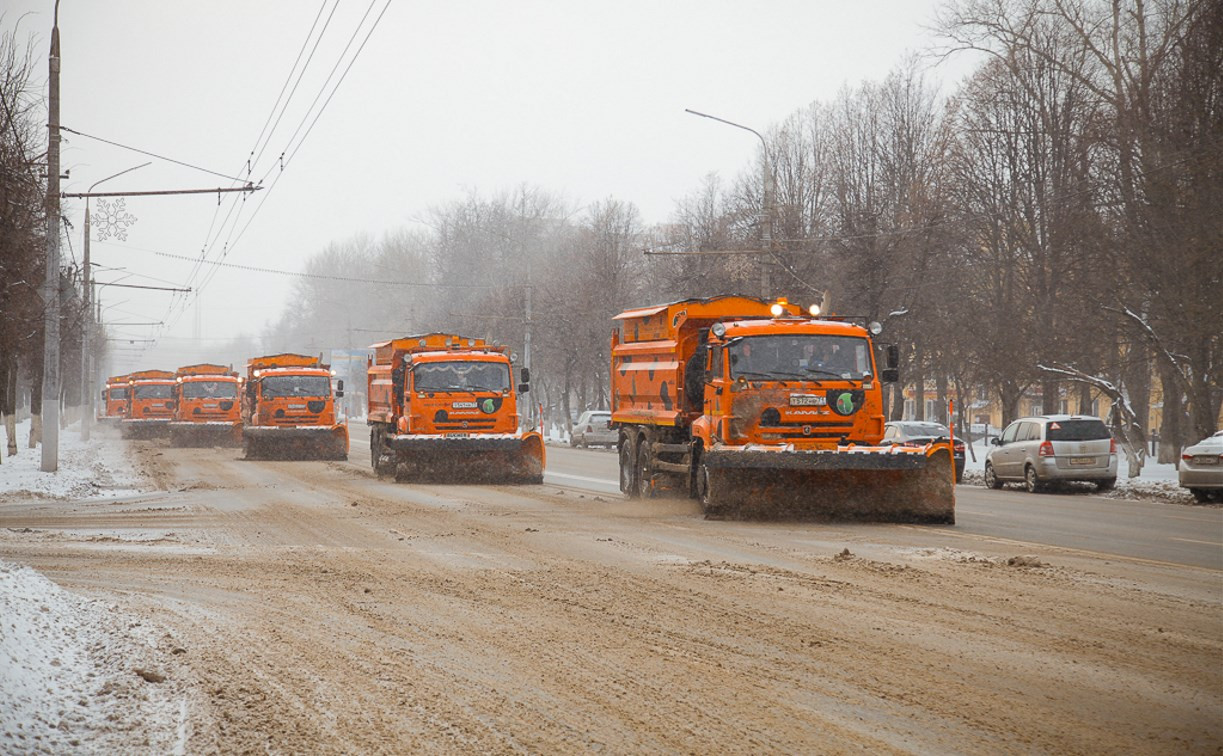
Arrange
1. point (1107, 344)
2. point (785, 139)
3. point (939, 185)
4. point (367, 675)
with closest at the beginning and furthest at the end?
point (367, 675)
point (1107, 344)
point (939, 185)
point (785, 139)

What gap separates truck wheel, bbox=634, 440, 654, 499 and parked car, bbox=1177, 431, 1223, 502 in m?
10.4

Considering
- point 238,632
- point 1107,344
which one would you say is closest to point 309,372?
point 1107,344

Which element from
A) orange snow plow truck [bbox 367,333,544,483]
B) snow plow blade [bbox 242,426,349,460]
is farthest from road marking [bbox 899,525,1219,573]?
snow plow blade [bbox 242,426,349,460]

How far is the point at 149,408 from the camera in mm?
51000

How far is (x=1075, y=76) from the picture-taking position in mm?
37719

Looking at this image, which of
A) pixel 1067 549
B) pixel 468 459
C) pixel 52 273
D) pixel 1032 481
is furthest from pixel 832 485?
pixel 52 273

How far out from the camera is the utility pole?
24672 mm

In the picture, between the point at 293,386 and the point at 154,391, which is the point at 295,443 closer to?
the point at 293,386

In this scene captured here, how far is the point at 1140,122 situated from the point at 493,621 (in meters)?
25.1

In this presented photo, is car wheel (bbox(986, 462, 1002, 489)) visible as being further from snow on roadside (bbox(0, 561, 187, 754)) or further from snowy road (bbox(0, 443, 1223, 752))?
snow on roadside (bbox(0, 561, 187, 754))

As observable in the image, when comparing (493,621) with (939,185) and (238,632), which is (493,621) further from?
(939,185)

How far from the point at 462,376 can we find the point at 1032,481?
501 inches

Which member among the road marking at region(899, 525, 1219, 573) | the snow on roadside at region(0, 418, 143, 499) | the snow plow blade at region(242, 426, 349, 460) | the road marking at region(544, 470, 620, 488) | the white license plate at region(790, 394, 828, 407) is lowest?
the road marking at region(899, 525, 1219, 573)

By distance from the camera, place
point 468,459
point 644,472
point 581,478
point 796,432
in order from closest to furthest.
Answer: point 796,432
point 644,472
point 468,459
point 581,478
